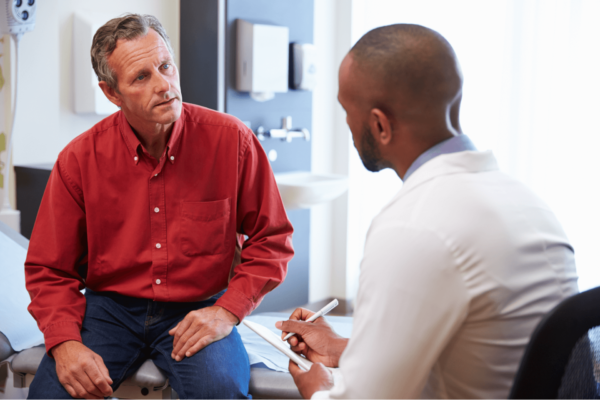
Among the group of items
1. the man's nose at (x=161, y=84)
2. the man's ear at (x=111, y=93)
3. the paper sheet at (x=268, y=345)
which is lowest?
the paper sheet at (x=268, y=345)

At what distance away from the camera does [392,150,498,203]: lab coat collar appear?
77cm

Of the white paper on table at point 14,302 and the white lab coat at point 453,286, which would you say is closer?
the white lab coat at point 453,286

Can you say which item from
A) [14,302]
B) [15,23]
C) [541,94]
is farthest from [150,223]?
[541,94]

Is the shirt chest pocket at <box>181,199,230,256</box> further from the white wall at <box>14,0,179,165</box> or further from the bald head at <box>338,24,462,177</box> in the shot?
the white wall at <box>14,0,179,165</box>

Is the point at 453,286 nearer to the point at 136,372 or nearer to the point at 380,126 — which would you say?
the point at 380,126

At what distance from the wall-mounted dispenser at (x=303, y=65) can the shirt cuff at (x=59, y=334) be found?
1.91 metres

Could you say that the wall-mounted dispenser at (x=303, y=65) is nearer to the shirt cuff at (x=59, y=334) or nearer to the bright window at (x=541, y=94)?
the bright window at (x=541, y=94)

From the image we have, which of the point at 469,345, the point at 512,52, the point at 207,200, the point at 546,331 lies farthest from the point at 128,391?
the point at 512,52

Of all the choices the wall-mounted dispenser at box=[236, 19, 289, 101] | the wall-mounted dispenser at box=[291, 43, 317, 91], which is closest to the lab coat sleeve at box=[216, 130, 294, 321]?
the wall-mounted dispenser at box=[236, 19, 289, 101]

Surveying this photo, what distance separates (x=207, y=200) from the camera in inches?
54.5

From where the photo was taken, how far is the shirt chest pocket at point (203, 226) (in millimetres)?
1354

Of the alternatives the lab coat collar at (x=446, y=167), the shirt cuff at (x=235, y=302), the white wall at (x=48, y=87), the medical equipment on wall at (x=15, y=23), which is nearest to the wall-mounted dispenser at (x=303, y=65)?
the white wall at (x=48, y=87)

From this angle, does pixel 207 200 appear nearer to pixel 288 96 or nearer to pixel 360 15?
pixel 288 96

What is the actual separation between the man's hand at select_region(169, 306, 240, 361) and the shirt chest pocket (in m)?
0.15
